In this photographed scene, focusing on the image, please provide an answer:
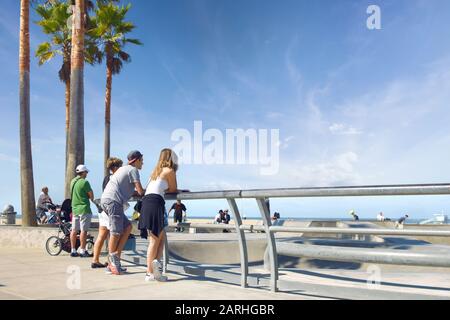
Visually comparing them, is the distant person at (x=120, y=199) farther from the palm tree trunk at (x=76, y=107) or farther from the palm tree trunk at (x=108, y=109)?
the palm tree trunk at (x=108, y=109)

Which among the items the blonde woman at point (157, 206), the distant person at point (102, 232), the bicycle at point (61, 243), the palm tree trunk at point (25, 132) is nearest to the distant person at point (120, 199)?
the blonde woman at point (157, 206)

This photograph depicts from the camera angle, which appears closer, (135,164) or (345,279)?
(345,279)

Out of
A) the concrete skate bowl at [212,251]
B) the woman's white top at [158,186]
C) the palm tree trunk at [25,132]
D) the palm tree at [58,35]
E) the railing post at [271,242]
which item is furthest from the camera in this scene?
the palm tree at [58,35]

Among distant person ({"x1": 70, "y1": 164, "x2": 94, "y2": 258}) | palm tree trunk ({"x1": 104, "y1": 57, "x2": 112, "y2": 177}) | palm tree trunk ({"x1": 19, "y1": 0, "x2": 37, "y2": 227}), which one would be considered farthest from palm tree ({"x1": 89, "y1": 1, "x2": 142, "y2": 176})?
distant person ({"x1": 70, "y1": 164, "x2": 94, "y2": 258})

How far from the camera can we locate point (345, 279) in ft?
17.3

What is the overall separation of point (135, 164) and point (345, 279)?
3.22 metres

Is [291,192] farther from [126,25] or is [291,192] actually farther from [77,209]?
[126,25]

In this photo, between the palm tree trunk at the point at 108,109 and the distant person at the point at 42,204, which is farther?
the palm tree trunk at the point at 108,109

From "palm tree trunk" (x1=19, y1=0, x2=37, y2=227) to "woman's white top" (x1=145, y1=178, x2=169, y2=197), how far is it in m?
9.96

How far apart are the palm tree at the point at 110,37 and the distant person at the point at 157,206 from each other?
698 inches

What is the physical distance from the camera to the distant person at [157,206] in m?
5.11

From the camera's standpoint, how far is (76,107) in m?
13.5

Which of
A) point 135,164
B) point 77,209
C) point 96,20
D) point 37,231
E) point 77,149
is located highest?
point 96,20
